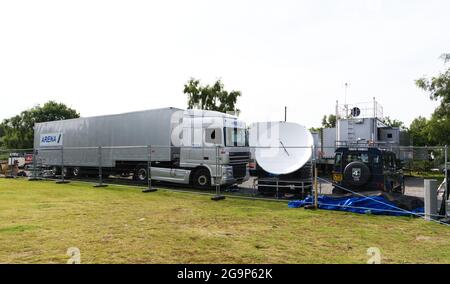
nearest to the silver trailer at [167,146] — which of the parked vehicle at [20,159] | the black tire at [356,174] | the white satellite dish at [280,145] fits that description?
the white satellite dish at [280,145]

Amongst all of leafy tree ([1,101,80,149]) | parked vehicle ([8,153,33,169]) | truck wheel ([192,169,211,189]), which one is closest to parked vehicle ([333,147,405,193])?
truck wheel ([192,169,211,189])

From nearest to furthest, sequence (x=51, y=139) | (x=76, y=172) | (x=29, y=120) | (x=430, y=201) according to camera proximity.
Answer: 1. (x=430, y=201)
2. (x=76, y=172)
3. (x=51, y=139)
4. (x=29, y=120)

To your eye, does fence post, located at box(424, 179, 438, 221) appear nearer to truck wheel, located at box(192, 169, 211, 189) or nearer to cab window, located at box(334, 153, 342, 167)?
cab window, located at box(334, 153, 342, 167)

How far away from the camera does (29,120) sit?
61938 mm

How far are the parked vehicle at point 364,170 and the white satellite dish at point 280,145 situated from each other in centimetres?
125

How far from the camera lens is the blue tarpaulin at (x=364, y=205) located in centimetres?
958

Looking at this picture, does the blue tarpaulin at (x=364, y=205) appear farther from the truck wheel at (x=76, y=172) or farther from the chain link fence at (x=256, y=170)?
the truck wheel at (x=76, y=172)

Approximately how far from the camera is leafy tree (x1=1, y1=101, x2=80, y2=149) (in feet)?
199

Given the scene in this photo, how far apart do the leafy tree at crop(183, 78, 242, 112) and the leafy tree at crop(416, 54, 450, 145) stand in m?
20.0

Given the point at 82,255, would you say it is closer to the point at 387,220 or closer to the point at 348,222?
the point at 348,222

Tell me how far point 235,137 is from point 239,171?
1.62 m

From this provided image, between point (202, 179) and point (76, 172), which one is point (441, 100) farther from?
point (76, 172)

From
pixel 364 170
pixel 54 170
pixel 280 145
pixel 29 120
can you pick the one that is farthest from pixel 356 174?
pixel 29 120
